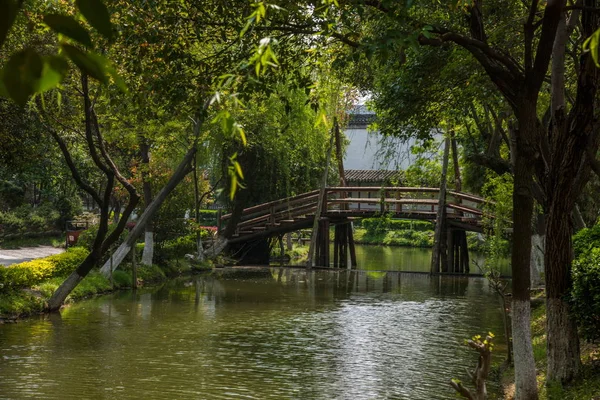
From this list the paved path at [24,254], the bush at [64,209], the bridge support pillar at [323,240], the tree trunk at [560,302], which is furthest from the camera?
the bush at [64,209]

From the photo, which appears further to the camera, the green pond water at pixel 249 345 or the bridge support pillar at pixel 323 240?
the bridge support pillar at pixel 323 240

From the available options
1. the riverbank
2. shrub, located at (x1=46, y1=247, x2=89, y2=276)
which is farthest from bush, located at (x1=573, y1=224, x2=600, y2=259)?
shrub, located at (x1=46, y1=247, x2=89, y2=276)

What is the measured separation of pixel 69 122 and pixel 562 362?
41.2 feet

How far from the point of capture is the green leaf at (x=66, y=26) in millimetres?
1592

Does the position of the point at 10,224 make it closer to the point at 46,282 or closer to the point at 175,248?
the point at 175,248

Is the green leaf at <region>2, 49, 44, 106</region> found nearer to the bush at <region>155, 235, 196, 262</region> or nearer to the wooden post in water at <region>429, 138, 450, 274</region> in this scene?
the bush at <region>155, 235, 196, 262</region>

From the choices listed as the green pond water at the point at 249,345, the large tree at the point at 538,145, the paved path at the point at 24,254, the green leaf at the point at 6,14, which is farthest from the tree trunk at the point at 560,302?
the paved path at the point at 24,254

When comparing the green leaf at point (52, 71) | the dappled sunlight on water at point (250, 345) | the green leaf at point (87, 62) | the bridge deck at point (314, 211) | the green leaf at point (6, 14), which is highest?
the bridge deck at point (314, 211)

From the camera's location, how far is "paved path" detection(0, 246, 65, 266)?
26141 millimetres

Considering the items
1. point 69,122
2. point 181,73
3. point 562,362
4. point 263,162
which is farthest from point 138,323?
point 263,162

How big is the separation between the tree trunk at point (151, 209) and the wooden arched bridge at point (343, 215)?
33.9 ft

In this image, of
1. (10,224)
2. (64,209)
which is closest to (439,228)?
(10,224)

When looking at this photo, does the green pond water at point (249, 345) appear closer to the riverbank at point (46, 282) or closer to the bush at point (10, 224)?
the riverbank at point (46, 282)

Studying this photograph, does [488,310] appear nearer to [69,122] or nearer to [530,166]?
[69,122]
